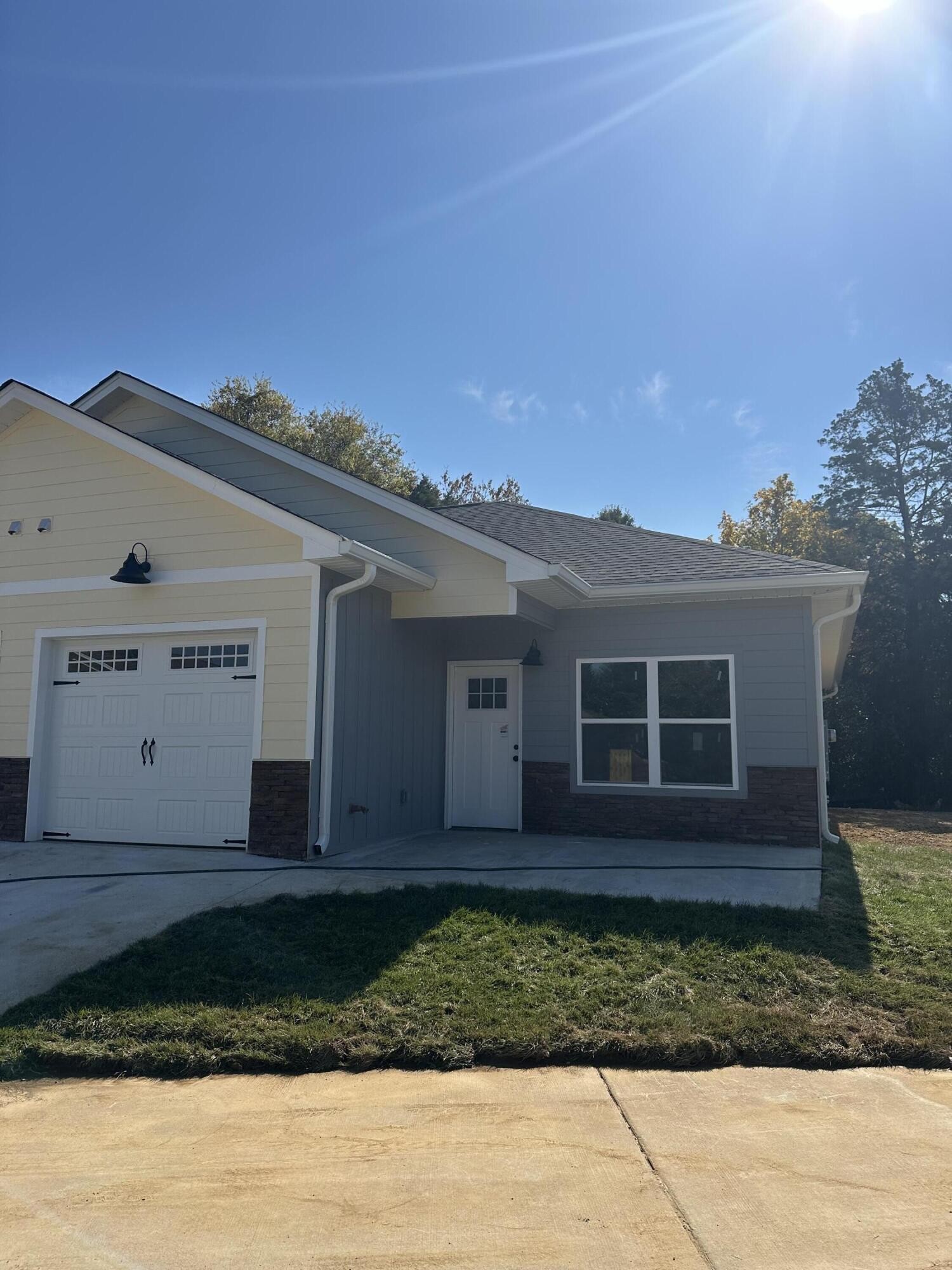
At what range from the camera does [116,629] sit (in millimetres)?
9156

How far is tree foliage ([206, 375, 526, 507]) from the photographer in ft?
94.2

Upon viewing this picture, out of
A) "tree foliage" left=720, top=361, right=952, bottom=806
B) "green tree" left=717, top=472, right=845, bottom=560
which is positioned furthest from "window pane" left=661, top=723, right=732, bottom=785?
"green tree" left=717, top=472, right=845, bottom=560

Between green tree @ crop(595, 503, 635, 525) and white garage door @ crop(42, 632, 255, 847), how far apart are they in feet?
81.1

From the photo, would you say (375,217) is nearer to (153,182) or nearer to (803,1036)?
(153,182)

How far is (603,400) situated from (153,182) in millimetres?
10448

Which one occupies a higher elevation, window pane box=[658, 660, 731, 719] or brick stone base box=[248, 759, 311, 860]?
window pane box=[658, 660, 731, 719]

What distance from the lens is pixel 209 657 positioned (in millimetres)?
8891

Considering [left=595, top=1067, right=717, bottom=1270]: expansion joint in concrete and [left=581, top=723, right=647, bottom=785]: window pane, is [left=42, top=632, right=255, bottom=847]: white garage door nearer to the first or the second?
[left=581, top=723, right=647, bottom=785]: window pane

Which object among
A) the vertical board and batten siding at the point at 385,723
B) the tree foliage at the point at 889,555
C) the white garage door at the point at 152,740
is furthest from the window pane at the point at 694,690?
the tree foliage at the point at 889,555

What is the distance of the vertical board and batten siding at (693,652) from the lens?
31.9ft

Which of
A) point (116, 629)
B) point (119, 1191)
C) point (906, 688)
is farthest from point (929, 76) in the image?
point (906, 688)

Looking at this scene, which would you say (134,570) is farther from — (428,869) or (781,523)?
(781,523)

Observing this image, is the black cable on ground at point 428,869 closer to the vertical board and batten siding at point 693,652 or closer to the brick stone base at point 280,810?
the brick stone base at point 280,810

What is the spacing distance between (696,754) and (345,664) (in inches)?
170
